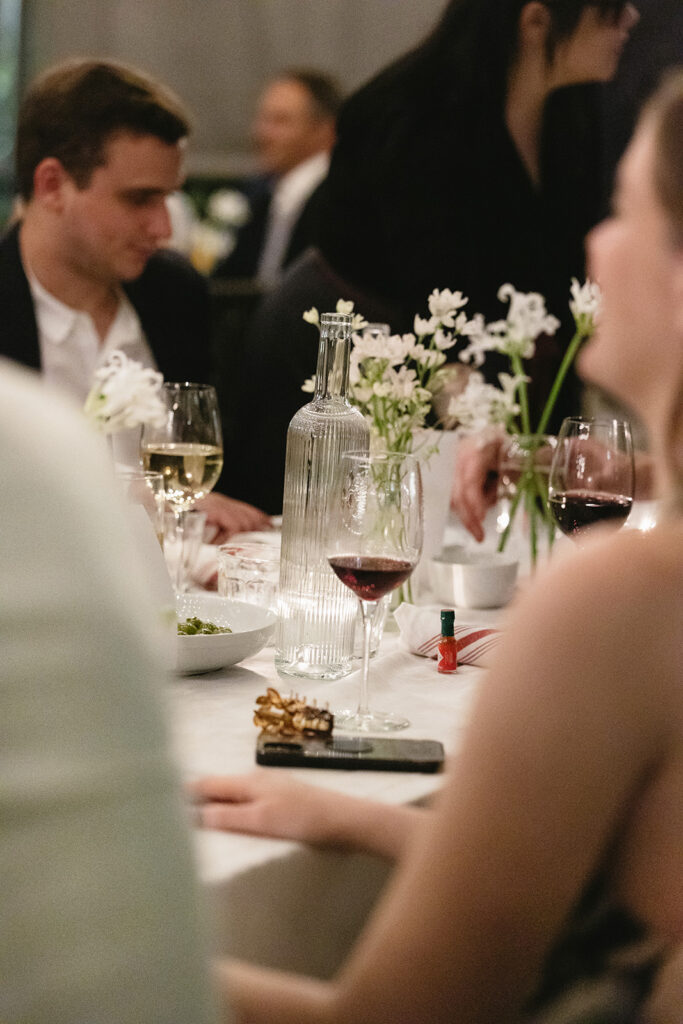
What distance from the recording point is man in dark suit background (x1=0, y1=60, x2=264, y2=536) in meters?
2.91

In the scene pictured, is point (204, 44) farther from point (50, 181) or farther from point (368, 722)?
point (368, 722)

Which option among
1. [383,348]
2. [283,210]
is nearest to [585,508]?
[383,348]

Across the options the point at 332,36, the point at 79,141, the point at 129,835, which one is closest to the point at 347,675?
the point at 129,835

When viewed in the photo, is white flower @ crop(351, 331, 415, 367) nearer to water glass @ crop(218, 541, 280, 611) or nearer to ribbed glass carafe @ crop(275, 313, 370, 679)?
ribbed glass carafe @ crop(275, 313, 370, 679)

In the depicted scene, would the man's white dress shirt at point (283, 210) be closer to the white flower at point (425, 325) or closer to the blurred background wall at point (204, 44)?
the blurred background wall at point (204, 44)

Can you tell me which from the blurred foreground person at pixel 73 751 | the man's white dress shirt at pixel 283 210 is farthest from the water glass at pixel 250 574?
the man's white dress shirt at pixel 283 210

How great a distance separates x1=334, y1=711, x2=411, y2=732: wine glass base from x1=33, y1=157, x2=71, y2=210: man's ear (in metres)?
2.10

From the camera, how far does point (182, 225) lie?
5656mm

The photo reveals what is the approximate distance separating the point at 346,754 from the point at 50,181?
2.27 metres

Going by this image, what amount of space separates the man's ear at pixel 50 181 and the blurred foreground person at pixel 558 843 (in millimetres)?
2502

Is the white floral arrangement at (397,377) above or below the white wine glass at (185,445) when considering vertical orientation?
above

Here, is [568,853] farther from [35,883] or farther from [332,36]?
[332,36]

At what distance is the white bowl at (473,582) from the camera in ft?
5.85

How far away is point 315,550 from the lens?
4.76 feet
